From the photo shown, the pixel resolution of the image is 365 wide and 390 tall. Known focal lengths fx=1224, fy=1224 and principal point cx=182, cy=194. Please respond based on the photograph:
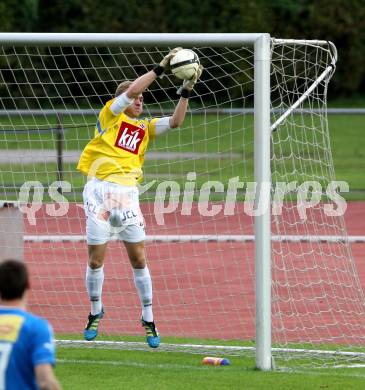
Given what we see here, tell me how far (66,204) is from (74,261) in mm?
974

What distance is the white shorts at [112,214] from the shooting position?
1002cm

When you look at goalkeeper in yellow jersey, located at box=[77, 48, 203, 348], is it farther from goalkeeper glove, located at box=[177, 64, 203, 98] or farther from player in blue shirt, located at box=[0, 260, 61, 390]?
player in blue shirt, located at box=[0, 260, 61, 390]

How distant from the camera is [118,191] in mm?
10078

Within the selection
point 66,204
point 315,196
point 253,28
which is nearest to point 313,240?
point 315,196

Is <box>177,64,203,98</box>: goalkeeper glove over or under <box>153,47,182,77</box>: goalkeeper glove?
under

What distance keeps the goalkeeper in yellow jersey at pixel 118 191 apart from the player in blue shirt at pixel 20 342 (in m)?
4.62

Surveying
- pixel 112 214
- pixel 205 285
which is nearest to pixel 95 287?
pixel 112 214

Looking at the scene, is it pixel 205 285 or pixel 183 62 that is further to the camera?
pixel 205 285

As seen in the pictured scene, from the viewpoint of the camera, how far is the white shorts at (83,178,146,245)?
10.0m

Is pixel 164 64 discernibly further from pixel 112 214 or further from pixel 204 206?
pixel 204 206

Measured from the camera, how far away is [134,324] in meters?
11.6

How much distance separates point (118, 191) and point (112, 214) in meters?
0.20

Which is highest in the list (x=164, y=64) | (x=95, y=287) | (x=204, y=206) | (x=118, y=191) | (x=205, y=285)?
(x=164, y=64)

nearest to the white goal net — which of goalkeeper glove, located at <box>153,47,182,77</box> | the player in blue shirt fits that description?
goalkeeper glove, located at <box>153,47,182,77</box>
